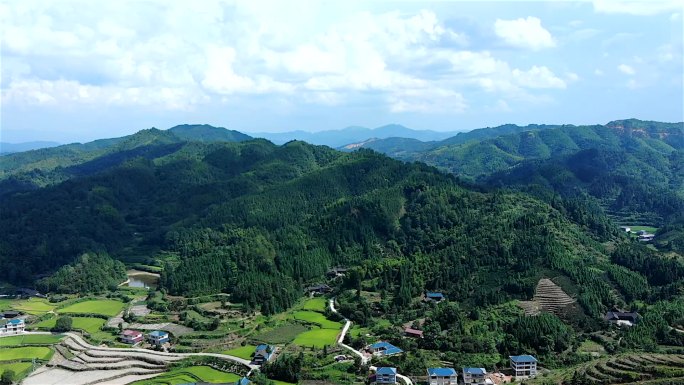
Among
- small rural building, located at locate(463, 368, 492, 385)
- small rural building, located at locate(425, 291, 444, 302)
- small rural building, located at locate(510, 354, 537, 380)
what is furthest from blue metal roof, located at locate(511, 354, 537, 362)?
small rural building, located at locate(425, 291, 444, 302)

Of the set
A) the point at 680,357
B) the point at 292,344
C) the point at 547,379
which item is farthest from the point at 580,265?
the point at 292,344

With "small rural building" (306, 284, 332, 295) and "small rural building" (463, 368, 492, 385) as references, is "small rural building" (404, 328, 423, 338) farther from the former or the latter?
"small rural building" (306, 284, 332, 295)

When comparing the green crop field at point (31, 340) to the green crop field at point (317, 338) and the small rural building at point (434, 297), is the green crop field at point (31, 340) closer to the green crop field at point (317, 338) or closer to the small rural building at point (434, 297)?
the green crop field at point (317, 338)

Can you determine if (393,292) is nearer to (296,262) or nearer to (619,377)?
(296,262)

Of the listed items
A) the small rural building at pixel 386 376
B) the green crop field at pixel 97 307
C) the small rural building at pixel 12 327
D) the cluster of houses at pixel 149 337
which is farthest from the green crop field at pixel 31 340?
the small rural building at pixel 386 376

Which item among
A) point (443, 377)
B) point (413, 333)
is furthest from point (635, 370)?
point (413, 333)

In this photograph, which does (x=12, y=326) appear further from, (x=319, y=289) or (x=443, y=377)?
(x=443, y=377)
